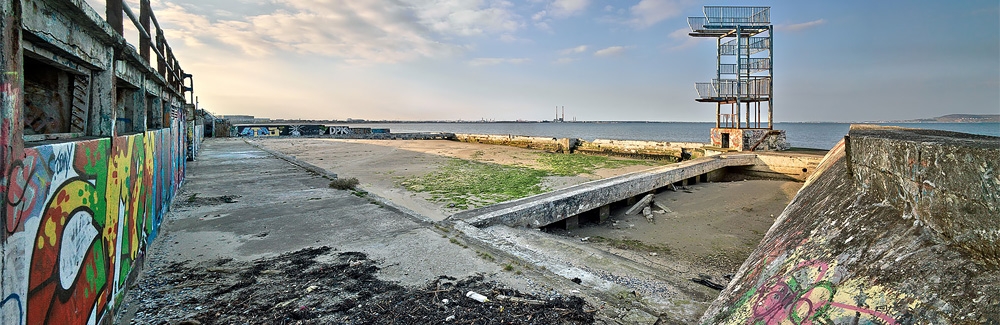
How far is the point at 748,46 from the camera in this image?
18578 mm

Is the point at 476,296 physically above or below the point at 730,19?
below

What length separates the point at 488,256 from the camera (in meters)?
4.49

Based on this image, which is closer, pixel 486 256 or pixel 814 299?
pixel 814 299

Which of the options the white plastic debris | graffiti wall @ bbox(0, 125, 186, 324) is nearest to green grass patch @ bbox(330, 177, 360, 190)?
graffiti wall @ bbox(0, 125, 186, 324)

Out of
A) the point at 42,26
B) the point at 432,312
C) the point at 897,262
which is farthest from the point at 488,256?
the point at 42,26

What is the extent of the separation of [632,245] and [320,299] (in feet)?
15.6

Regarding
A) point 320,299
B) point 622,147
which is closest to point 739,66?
point 622,147

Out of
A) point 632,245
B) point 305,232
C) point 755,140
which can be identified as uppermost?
point 755,140

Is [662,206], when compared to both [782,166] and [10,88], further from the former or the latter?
[10,88]

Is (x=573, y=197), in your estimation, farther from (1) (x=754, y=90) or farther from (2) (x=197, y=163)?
(1) (x=754, y=90)

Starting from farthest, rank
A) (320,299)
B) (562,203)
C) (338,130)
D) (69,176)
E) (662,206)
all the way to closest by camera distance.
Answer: (338,130) → (662,206) → (562,203) → (320,299) → (69,176)

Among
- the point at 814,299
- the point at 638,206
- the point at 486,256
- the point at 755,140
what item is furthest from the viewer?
the point at 755,140

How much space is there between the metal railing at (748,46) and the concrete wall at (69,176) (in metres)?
20.1

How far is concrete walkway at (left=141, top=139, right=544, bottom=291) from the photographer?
4297 millimetres
